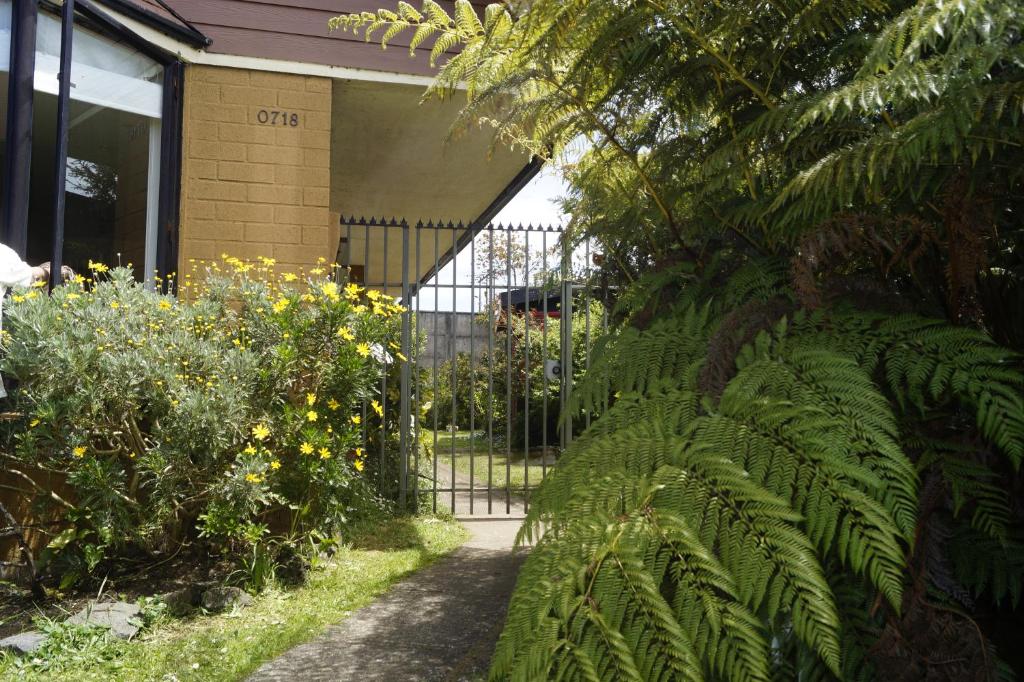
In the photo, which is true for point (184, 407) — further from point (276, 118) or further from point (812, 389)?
point (812, 389)

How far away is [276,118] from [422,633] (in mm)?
3942

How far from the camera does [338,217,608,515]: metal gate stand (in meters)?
6.64

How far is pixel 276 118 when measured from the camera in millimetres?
6207

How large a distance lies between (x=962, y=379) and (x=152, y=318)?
12.7 ft

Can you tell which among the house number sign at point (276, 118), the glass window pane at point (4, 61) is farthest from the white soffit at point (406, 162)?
the glass window pane at point (4, 61)

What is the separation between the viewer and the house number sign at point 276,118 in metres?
6.18

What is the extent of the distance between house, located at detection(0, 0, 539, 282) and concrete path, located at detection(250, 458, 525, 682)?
8.37 ft

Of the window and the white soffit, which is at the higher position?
the white soffit

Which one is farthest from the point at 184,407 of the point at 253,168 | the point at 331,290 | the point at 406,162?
the point at 406,162

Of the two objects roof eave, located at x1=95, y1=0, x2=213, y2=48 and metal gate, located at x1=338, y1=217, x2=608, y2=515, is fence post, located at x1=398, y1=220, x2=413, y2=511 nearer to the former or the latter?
metal gate, located at x1=338, y1=217, x2=608, y2=515

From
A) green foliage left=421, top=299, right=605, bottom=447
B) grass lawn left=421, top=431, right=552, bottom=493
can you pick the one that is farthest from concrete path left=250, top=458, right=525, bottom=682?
green foliage left=421, top=299, right=605, bottom=447

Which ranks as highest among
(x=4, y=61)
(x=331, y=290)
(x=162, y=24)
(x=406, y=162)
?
(x=406, y=162)

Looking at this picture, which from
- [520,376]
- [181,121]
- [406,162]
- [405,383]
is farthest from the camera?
[520,376]

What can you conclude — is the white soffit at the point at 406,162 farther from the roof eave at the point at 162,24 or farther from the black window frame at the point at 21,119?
the black window frame at the point at 21,119
